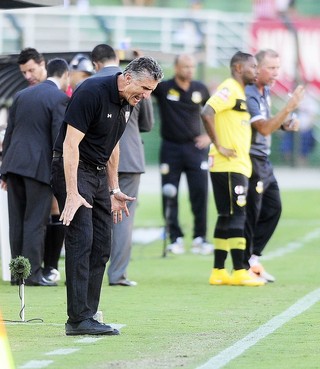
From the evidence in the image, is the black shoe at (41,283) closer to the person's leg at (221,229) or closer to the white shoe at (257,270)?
the person's leg at (221,229)

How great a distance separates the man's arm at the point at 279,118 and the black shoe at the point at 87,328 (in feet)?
13.8

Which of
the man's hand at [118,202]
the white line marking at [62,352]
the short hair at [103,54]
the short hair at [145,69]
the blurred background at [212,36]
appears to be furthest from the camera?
the blurred background at [212,36]

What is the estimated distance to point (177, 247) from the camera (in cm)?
1638

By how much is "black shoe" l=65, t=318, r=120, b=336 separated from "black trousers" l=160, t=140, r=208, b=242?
7678 millimetres

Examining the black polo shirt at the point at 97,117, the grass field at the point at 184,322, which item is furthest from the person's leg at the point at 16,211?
the black polo shirt at the point at 97,117

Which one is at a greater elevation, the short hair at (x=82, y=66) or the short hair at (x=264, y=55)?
the short hair at (x=264, y=55)

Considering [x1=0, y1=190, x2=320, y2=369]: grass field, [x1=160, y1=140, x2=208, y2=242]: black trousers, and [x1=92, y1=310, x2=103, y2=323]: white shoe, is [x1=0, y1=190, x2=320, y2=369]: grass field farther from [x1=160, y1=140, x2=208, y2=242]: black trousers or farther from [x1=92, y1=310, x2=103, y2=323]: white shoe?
[x1=160, y1=140, x2=208, y2=242]: black trousers

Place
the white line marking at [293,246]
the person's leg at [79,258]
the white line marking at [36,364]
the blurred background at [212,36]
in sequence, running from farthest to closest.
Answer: the blurred background at [212,36], the white line marking at [293,246], the person's leg at [79,258], the white line marking at [36,364]

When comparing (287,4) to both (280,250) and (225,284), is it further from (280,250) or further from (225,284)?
(225,284)

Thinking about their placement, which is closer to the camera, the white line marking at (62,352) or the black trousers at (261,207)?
the white line marking at (62,352)

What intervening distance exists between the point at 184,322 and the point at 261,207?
3724mm

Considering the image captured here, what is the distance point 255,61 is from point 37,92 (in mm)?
2108

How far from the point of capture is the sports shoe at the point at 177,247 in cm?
1631

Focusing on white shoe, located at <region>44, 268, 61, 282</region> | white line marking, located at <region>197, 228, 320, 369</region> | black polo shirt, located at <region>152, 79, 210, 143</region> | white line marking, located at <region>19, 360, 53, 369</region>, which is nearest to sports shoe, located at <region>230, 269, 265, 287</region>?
white line marking, located at <region>197, 228, 320, 369</region>
